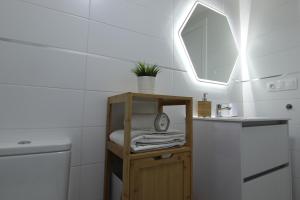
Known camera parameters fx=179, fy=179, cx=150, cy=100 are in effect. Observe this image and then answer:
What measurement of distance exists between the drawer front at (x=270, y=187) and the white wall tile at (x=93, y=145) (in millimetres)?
758

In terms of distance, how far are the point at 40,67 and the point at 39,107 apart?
0.62 ft

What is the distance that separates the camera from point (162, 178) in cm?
77

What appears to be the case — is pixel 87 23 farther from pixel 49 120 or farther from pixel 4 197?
pixel 4 197

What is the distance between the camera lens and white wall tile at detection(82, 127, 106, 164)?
92 centimetres

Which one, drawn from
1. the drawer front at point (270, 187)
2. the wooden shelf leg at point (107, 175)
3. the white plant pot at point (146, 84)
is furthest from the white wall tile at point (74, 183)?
the drawer front at point (270, 187)

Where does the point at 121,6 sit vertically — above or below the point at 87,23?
above

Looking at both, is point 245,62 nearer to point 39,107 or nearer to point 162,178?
point 162,178

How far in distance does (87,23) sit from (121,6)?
9.9 inches

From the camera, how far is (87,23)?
961 millimetres

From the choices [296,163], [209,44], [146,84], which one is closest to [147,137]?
[146,84]

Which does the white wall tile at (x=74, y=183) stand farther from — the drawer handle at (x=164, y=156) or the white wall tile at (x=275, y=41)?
the white wall tile at (x=275, y=41)

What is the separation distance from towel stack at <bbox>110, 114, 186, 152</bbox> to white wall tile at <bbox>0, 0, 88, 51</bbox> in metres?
0.49

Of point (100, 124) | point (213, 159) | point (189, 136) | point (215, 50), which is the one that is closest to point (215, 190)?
point (213, 159)

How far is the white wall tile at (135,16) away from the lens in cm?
101
